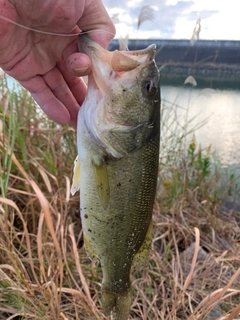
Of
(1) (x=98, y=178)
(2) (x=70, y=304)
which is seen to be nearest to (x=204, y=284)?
(2) (x=70, y=304)

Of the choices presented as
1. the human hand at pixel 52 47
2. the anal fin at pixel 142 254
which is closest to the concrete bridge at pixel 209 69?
the human hand at pixel 52 47

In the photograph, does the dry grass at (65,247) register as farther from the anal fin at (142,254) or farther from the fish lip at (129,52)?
the fish lip at (129,52)

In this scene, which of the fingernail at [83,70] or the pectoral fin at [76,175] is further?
the pectoral fin at [76,175]

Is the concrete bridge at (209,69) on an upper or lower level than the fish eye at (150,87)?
upper

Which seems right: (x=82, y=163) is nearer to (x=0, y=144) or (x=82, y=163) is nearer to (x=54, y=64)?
(x=54, y=64)

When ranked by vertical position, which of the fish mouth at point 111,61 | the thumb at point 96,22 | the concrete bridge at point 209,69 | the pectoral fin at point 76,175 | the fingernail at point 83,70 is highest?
the concrete bridge at point 209,69

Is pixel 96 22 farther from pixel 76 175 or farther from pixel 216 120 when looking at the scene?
pixel 216 120

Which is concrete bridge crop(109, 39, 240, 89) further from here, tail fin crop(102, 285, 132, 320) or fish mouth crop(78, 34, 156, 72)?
tail fin crop(102, 285, 132, 320)
